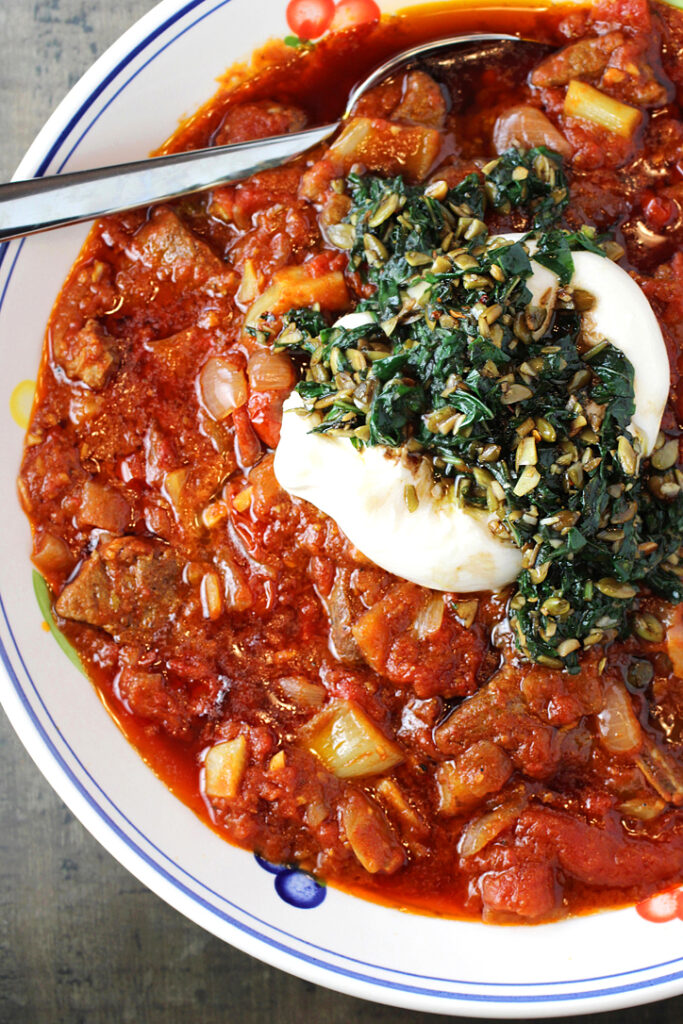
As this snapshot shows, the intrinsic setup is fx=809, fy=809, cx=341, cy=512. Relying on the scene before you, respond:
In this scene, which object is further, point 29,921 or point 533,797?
point 29,921

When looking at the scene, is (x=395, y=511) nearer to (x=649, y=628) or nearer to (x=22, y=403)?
(x=649, y=628)

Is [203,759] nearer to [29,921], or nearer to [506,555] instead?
[29,921]

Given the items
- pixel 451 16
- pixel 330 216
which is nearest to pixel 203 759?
pixel 330 216

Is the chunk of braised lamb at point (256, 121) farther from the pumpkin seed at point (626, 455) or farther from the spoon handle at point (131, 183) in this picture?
the pumpkin seed at point (626, 455)

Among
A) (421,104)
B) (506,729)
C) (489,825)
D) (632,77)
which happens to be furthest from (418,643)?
(632,77)

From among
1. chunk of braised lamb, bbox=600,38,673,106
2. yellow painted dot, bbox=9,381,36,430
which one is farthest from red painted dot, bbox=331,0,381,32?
yellow painted dot, bbox=9,381,36,430
